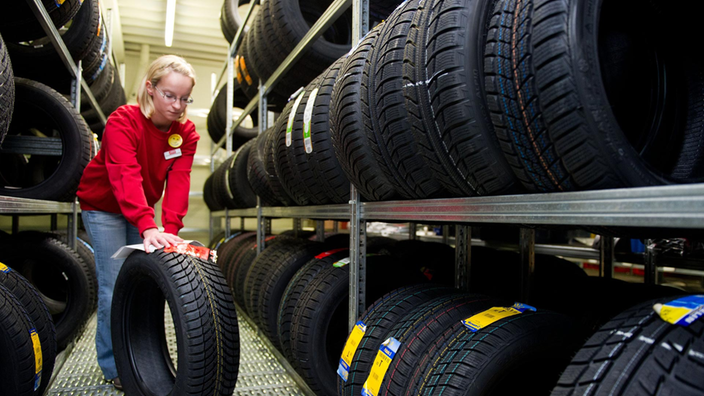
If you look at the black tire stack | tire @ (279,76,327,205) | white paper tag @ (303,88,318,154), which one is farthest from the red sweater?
the black tire stack

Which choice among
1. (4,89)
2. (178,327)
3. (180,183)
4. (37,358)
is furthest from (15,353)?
(180,183)

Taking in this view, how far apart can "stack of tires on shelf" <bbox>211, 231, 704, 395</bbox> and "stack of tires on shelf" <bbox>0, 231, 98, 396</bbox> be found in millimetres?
923

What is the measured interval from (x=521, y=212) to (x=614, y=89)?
382mm

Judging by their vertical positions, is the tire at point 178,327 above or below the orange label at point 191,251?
below

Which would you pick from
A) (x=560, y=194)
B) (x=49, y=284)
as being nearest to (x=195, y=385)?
(x=560, y=194)

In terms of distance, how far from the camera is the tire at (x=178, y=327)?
1.58 m

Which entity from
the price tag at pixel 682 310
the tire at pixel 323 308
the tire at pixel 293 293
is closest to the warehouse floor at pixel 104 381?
the tire at pixel 293 293

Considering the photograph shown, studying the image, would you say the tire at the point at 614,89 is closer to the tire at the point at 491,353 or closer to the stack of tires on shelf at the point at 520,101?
the stack of tires on shelf at the point at 520,101

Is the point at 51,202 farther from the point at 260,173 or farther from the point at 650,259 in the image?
the point at 650,259

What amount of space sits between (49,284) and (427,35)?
146 inches

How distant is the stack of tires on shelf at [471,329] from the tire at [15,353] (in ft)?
3.02

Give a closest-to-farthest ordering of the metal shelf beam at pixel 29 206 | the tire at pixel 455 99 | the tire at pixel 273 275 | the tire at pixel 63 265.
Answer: the tire at pixel 455 99
the metal shelf beam at pixel 29 206
the tire at pixel 273 275
the tire at pixel 63 265

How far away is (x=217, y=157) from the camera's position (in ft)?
28.0

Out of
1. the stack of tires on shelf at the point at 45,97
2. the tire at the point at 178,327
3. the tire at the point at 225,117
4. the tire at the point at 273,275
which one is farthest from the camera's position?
the tire at the point at 225,117
